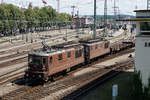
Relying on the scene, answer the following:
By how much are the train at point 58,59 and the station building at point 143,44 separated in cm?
864

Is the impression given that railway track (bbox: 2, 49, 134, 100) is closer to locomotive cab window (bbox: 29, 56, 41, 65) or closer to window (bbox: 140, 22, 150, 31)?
locomotive cab window (bbox: 29, 56, 41, 65)

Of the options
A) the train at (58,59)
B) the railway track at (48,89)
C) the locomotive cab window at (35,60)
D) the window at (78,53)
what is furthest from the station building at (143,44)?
the window at (78,53)

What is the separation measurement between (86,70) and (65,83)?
633 centimetres

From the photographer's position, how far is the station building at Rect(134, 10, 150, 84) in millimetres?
16188

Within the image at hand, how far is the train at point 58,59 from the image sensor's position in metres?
21.2

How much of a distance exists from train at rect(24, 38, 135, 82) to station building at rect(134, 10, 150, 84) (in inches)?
340

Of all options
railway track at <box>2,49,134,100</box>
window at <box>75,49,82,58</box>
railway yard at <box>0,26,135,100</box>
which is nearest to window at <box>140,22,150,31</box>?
railway yard at <box>0,26,135,100</box>

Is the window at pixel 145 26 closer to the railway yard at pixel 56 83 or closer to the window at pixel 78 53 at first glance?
the railway yard at pixel 56 83

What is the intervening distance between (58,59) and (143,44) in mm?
9511

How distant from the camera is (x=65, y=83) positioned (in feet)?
72.9

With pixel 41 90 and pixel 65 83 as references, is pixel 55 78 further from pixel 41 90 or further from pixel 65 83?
pixel 41 90

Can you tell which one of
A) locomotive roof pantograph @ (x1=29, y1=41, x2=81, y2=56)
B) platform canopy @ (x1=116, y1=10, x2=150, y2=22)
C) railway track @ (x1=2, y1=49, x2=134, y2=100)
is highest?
platform canopy @ (x1=116, y1=10, x2=150, y2=22)

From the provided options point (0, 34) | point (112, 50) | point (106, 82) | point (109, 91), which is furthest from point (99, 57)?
point (0, 34)

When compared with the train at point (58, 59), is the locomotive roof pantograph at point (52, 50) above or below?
above
